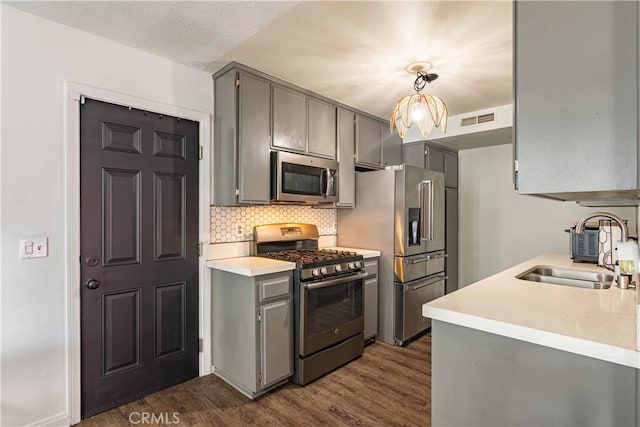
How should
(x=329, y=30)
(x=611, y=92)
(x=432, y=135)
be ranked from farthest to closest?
(x=432, y=135) < (x=329, y=30) < (x=611, y=92)

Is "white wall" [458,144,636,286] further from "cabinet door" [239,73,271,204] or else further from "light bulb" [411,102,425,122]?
"cabinet door" [239,73,271,204]

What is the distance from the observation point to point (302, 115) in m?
3.12

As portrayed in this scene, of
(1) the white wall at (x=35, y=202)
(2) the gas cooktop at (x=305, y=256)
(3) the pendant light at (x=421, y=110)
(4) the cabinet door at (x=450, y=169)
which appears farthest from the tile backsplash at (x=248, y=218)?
(4) the cabinet door at (x=450, y=169)

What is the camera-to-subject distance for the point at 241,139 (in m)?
2.66

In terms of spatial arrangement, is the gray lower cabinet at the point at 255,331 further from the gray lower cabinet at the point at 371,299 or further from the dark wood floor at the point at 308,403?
the gray lower cabinet at the point at 371,299

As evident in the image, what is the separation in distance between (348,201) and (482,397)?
249 centimetres

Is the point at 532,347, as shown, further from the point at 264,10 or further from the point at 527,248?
the point at 527,248

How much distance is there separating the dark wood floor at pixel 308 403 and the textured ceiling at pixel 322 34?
2475 millimetres

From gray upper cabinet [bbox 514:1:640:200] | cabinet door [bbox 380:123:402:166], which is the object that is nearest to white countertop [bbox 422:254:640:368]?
gray upper cabinet [bbox 514:1:640:200]

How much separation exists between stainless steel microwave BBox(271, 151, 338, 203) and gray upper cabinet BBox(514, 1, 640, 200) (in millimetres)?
1975

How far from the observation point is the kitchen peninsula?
1.11 metres

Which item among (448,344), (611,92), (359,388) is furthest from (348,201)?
(611,92)

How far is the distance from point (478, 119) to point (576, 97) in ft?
9.52

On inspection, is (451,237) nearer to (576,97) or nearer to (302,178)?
(302,178)
